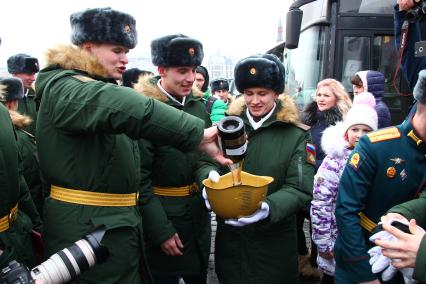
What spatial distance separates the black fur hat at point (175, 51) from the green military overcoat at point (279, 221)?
2.45 feet

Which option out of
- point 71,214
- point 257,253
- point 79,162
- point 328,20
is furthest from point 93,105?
point 328,20

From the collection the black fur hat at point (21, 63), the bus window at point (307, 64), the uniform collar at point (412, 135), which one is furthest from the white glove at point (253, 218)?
the black fur hat at point (21, 63)

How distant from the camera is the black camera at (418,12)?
339cm

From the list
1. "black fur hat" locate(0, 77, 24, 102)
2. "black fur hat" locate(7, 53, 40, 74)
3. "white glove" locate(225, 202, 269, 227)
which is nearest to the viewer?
"white glove" locate(225, 202, 269, 227)

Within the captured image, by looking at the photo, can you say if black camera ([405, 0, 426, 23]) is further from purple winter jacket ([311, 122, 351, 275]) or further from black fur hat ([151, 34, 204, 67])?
black fur hat ([151, 34, 204, 67])

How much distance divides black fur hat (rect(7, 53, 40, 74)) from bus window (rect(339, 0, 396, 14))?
15.1 feet

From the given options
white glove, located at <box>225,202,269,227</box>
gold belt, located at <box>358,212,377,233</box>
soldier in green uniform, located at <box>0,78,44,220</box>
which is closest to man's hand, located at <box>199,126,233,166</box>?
white glove, located at <box>225,202,269,227</box>

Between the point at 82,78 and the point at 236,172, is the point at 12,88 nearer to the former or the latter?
the point at 82,78

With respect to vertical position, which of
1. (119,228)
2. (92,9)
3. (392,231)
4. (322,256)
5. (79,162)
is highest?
(92,9)

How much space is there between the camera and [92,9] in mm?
2154

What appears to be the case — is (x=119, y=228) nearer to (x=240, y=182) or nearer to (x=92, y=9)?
(x=240, y=182)

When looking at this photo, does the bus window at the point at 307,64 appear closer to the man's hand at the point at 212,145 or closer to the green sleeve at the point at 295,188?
the green sleeve at the point at 295,188

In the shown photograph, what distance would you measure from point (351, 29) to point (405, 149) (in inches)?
146

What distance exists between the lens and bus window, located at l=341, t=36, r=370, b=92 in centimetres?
540
